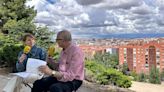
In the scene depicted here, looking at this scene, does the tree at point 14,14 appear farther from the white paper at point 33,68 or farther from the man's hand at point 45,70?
the man's hand at point 45,70

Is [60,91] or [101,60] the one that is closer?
[60,91]

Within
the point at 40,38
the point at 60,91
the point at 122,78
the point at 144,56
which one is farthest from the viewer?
the point at 144,56

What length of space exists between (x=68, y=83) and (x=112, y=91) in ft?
12.3

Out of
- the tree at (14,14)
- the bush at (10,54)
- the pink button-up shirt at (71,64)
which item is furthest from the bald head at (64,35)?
the tree at (14,14)

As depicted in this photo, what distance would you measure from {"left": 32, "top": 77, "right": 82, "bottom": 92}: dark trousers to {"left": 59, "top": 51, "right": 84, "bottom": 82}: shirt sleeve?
6 centimetres

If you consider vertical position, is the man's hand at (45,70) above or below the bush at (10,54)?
above

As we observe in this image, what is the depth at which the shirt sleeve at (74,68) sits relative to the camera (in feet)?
12.1

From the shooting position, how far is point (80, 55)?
378cm

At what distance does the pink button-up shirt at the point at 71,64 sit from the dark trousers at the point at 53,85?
0.17 ft

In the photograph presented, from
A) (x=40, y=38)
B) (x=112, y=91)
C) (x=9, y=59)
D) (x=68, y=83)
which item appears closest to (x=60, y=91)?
(x=68, y=83)

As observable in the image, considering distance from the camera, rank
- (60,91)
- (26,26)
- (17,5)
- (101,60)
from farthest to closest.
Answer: (17,5), (26,26), (101,60), (60,91)

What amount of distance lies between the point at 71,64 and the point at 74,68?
0.16ft

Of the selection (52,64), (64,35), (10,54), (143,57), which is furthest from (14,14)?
(143,57)

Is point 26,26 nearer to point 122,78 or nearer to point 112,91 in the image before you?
point 122,78
